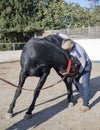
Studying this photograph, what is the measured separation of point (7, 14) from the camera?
3447cm

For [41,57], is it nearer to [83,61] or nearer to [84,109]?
[83,61]

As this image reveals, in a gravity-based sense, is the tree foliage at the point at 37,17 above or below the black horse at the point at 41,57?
below

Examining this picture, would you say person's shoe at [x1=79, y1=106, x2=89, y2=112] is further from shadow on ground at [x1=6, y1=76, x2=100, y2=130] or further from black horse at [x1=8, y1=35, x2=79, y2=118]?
black horse at [x1=8, y1=35, x2=79, y2=118]

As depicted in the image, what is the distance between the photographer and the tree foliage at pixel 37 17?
110ft

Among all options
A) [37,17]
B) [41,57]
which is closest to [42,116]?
[41,57]

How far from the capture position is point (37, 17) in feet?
120

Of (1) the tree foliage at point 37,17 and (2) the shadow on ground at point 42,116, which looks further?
(1) the tree foliage at point 37,17

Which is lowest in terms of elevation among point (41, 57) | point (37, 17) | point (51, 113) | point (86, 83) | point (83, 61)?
point (37, 17)

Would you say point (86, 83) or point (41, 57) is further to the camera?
point (86, 83)

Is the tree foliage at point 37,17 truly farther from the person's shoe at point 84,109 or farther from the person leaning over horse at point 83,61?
the person's shoe at point 84,109

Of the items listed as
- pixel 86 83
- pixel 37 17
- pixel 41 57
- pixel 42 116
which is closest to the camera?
pixel 41 57

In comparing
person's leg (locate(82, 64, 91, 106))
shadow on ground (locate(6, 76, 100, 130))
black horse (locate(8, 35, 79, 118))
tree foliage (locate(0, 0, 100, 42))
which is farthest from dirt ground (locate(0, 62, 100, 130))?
tree foliage (locate(0, 0, 100, 42))

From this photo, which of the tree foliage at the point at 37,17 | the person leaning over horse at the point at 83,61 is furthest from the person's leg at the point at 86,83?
the tree foliage at the point at 37,17

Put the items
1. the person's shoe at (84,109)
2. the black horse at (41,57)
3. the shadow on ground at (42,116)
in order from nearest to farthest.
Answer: the shadow on ground at (42,116), the black horse at (41,57), the person's shoe at (84,109)
